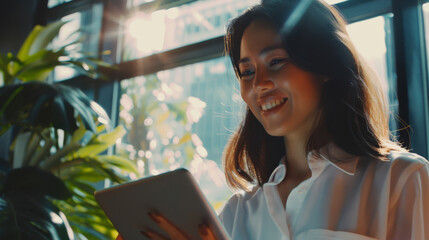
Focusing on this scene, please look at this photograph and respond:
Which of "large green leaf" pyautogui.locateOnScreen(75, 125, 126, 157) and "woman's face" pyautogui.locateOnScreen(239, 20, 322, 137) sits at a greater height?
"woman's face" pyautogui.locateOnScreen(239, 20, 322, 137)

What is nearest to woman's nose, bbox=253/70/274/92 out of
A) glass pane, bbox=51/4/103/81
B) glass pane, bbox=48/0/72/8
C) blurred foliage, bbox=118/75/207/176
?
blurred foliage, bbox=118/75/207/176

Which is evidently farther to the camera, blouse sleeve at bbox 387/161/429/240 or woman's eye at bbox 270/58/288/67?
woman's eye at bbox 270/58/288/67

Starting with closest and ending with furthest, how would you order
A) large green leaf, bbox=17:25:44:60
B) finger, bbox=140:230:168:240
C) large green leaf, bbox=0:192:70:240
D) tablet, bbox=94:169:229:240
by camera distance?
tablet, bbox=94:169:229:240 → finger, bbox=140:230:168:240 → large green leaf, bbox=0:192:70:240 → large green leaf, bbox=17:25:44:60

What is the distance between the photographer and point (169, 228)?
107 cm

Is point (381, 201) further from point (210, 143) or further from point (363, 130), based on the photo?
point (210, 143)

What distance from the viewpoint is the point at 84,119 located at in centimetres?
209

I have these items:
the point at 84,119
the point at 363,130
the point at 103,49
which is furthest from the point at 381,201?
the point at 103,49

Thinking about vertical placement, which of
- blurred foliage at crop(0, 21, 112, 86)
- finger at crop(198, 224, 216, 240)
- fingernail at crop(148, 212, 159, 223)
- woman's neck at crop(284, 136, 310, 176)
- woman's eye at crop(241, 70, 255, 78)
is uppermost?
blurred foliage at crop(0, 21, 112, 86)

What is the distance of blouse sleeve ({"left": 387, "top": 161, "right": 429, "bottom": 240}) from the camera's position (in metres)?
1.01

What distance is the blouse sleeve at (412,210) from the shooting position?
101 centimetres

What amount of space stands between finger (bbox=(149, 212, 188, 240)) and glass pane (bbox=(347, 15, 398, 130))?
Answer: 1.24m

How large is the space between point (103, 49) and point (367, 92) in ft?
7.65

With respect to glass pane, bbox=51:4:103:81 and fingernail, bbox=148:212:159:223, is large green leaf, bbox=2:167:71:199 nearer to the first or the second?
fingernail, bbox=148:212:159:223

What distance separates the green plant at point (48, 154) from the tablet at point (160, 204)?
34.0 inches
